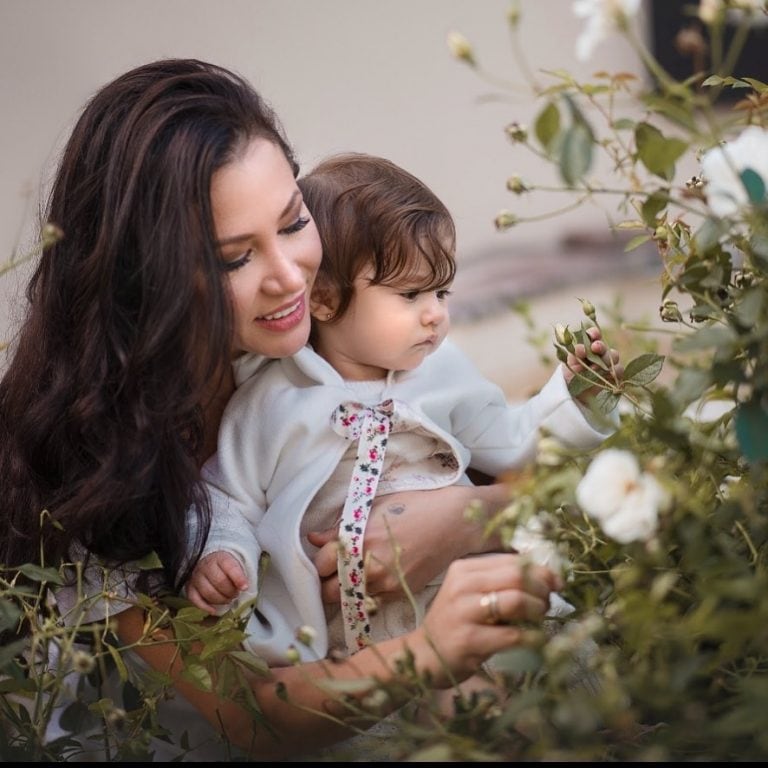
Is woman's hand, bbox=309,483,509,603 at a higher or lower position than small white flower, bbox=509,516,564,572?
lower

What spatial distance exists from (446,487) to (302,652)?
28 centimetres

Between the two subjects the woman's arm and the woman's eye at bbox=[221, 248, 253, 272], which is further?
the woman's eye at bbox=[221, 248, 253, 272]

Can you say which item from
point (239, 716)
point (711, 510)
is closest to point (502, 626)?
point (711, 510)

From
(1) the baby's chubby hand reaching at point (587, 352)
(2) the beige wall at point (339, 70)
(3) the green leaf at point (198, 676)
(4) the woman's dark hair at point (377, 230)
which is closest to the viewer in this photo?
(3) the green leaf at point (198, 676)

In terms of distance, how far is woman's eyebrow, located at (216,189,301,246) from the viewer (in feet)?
4.45

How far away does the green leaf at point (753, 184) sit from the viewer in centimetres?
88

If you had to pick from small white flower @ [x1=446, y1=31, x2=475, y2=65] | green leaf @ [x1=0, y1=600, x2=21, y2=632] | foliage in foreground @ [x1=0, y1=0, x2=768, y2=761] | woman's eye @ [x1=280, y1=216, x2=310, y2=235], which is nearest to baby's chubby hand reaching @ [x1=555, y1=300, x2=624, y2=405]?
foliage in foreground @ [x1=0, y1=0, x2=768, y2=761]

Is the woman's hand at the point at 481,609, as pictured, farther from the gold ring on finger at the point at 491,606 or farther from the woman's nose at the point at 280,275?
the woman's nose at the point at 280,275

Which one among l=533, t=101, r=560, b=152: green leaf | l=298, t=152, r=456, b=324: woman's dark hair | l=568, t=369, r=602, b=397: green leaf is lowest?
l=568, t=369, r=602, b=397: green leaf

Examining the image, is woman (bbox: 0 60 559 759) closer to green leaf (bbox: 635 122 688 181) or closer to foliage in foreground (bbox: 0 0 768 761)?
foliage in foreground (bbox: 0 0 768 761)

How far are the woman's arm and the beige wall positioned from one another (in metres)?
2.12

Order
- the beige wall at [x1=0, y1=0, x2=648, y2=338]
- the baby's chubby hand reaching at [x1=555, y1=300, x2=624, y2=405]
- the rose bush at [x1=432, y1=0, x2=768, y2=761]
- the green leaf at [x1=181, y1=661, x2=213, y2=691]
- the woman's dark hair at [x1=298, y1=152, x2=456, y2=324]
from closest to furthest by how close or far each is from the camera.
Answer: the rose bush at [x1=432, y1=0, x2=768, y2=761] < the green leaf at [x1=181, y1=661, x2=213, y2=691] < the baby's chubby hand reaching at [x1=555, y1=300, x2=624, y2=405] < the woman's dark hair at [x1=298, y1=152, x2=456, y2=324] < the beige wall at [x1=0, y1=0, x2=648, y2=338]

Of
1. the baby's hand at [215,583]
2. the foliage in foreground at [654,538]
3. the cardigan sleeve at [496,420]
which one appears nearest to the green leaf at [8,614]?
the foliage in foreground at [654,538]

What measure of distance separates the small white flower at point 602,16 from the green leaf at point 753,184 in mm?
141
